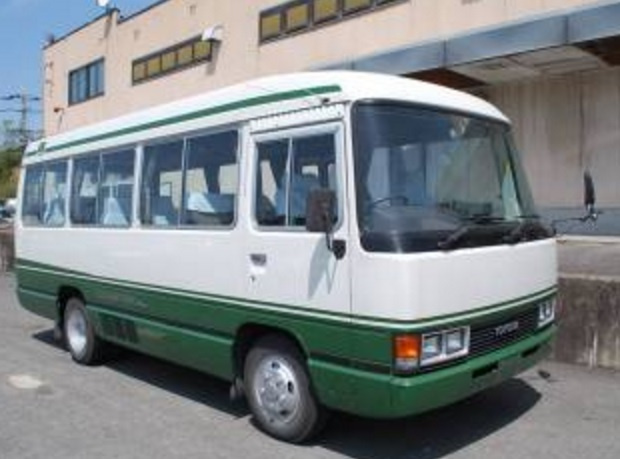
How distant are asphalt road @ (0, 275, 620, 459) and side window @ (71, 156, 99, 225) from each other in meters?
1.62

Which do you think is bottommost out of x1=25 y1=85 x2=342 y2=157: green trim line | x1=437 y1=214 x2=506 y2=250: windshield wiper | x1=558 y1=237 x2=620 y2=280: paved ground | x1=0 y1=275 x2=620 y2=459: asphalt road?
x1=0 y1=275 x2=620 y2=459: asphalt road

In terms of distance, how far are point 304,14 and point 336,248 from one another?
17.8 m

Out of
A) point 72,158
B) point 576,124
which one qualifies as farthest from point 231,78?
point 72,158

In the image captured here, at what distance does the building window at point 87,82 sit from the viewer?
3525cm

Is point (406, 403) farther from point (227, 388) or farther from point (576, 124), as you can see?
point (576, 124)

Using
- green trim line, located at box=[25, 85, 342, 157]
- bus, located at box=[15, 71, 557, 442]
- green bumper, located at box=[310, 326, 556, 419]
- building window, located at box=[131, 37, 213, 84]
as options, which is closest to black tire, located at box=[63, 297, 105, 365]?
bus, located at box=[15, 71, 557, 442]

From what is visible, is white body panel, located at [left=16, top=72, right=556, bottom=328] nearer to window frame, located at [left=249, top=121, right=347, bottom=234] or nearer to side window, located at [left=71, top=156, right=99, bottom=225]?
window frame, located at [left=249, top=121, right=347, bottom=234]

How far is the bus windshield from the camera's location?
5.88m

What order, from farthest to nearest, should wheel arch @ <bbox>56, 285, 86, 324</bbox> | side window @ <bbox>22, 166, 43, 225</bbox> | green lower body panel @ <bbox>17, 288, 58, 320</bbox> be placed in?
1. side window @ <bbox>22, 166, 43, 225</bbox>
2. green lower body panel @ <bbox>17, 288, 58, 320</bbox>
3. wheel arch @ <bbox>56, 285, 86, 324</bbox>

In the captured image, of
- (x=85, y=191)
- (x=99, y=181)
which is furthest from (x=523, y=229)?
(x=85, y=191)

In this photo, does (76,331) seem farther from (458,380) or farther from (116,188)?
(458,380)

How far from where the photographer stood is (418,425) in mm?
6988

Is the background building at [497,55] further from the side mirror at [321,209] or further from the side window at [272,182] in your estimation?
the side mirror at [321,209]

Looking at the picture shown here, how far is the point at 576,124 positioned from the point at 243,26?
1147 cm
